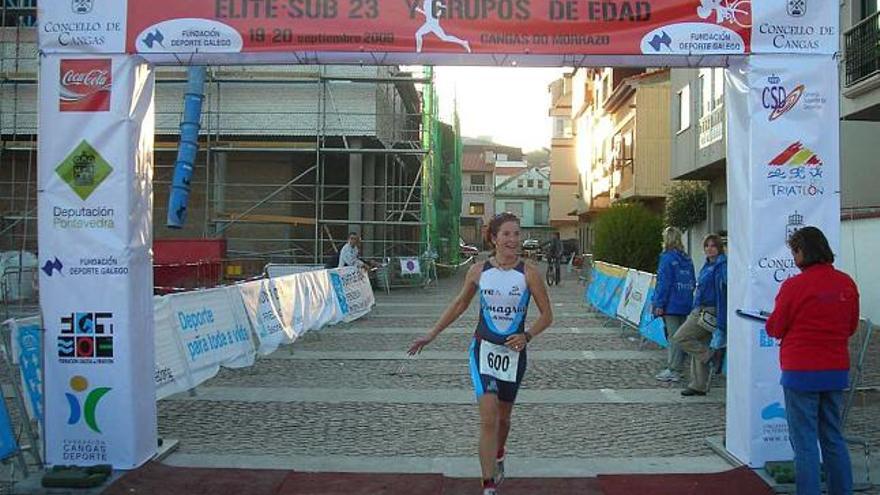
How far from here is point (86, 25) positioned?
20.4 feet

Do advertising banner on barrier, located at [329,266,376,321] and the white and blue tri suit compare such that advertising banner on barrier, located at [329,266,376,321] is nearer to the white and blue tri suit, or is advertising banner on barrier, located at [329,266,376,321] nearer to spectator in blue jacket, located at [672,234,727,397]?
spectator in blue jacket, located at [672,234,727,397]

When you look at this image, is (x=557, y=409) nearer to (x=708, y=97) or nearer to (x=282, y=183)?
(x=708, y=97)

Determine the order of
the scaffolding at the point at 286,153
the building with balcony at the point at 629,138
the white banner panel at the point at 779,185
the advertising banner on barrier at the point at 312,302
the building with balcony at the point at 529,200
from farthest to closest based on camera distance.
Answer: the building with balcony at the point at 529,200 < the building with balcony at the point at 629,138 < the scaffolding at the point at 286,153 < the advertising banner on barrier at the point at 312,302 < the white banner panel at the point at 779,185

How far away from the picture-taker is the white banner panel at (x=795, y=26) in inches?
243

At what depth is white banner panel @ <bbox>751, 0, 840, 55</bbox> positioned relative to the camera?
616cm

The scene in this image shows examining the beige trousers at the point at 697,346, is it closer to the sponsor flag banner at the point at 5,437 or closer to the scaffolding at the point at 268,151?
the sponsor flag banner at the point at 5,437

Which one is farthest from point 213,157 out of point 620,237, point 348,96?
point 620,237

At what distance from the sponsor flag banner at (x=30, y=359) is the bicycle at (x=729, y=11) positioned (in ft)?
17.9

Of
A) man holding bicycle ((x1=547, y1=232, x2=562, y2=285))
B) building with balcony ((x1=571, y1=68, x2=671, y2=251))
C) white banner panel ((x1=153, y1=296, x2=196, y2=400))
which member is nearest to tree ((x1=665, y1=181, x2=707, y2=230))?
man holding bicycle ((x1=547, y1=232, x2=562, y2=285))

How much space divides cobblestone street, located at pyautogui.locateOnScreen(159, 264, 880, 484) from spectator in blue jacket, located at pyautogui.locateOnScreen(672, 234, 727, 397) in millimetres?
286

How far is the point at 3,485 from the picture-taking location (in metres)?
5.95

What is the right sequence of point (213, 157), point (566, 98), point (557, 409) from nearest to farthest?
1. point (557, 409)
2. point (213, 157)
3. point (566, 98)

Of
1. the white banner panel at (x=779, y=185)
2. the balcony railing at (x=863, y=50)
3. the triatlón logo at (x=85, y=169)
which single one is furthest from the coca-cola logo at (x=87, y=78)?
the balcony railing at (x=863, y=50)

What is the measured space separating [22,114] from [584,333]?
17330 millimetres
